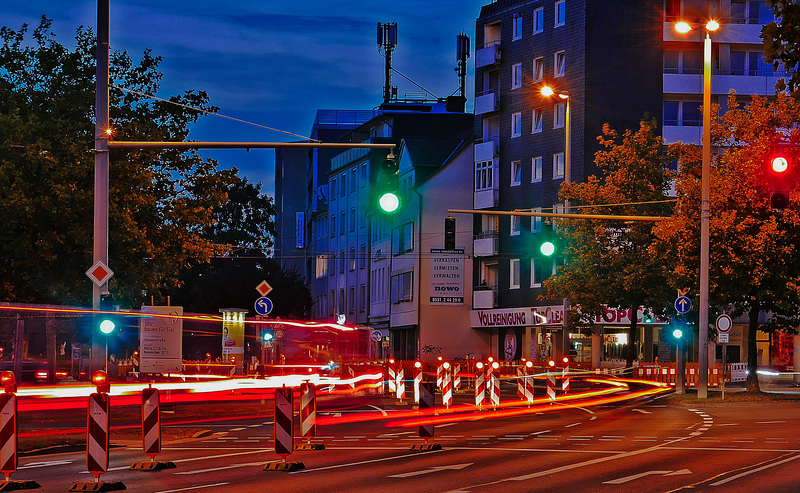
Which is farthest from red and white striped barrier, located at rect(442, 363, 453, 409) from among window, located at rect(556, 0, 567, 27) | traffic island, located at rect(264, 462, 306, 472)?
window, located at rect(556, 0, 567, 27)

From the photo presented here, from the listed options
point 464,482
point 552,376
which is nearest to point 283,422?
point 464,482

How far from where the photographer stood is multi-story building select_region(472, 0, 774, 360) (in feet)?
219

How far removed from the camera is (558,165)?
69.1m

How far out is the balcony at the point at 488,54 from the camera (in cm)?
7312

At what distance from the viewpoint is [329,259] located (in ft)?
339

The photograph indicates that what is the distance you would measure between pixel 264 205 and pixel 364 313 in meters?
24.9

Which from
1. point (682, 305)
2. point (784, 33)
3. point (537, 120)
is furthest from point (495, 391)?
point (537, 120)

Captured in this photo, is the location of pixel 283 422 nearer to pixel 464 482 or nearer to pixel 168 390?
pixel 464 482

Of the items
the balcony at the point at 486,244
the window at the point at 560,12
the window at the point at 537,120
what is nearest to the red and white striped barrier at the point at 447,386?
the window at the point at 537,120

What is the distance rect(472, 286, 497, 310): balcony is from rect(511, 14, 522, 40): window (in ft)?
47.3

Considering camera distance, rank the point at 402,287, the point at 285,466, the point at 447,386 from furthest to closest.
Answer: the point at 402,287 < the point at 447,386 < the point at 285,466

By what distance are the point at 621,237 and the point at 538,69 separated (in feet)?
74.0

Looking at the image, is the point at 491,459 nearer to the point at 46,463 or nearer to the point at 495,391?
the point at 46,463

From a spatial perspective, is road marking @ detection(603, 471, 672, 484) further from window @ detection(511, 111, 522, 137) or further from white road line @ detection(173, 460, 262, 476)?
window @ detection(511, 111, 522, 137)
